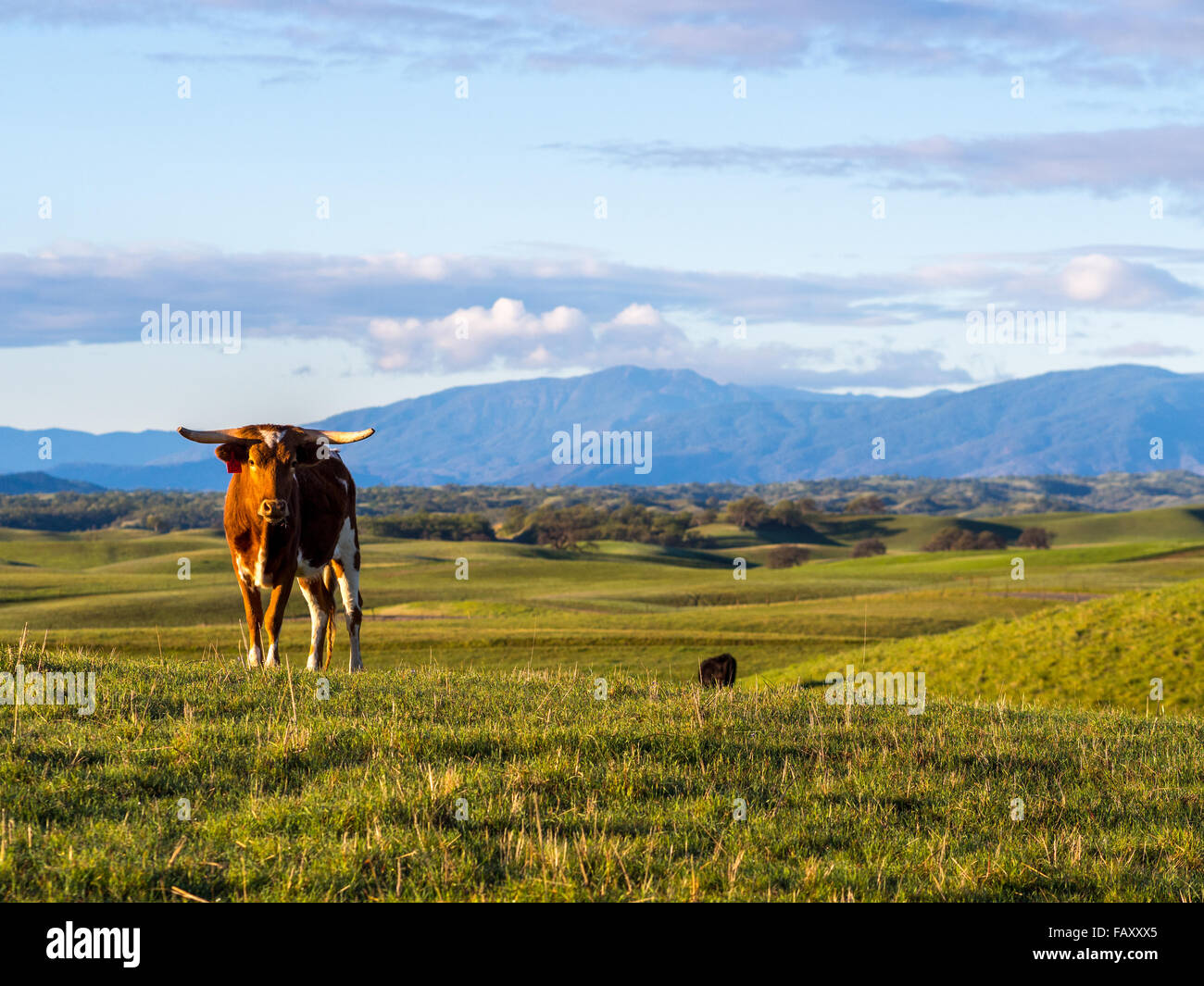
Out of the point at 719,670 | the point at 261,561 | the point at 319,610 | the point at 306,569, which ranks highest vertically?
the point at 261,561

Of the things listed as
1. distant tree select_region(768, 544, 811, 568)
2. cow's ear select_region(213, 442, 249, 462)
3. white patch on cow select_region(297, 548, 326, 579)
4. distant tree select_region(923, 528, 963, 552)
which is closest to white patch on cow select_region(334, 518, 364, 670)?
white patch on cow select_region(297, 548, 326, 579)

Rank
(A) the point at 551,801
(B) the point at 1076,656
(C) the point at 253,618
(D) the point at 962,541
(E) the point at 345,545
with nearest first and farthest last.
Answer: (A) the point at 551,801, (C) the point at 253,618, (E) the point at 345,545, (B) the point at 1076,656, (D) the point at 962,541

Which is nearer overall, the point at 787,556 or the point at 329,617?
the point at 329,617

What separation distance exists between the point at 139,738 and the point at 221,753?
94 cm

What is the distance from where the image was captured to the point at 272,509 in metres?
15.8

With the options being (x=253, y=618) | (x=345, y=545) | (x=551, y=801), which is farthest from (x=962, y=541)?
(x=551, y=801)

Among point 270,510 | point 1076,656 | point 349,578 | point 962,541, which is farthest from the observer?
point 962,541

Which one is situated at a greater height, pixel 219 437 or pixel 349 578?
pixel 219 437

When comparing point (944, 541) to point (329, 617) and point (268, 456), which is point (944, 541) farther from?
point (268, 456)

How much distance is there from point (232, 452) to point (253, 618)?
2313mm

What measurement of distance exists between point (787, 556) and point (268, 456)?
140449 millimetres

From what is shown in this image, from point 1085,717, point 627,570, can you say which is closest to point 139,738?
point 1085,717

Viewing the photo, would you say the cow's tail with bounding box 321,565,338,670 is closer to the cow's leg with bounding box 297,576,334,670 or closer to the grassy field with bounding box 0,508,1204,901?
the cow's leg with bounding box 297,576,334,670
